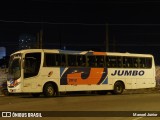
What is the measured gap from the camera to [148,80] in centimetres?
3825

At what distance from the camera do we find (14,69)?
102 feet

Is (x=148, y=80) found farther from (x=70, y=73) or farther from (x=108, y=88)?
(x=70, y=73)

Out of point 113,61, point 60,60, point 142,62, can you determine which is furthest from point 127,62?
point 60,60

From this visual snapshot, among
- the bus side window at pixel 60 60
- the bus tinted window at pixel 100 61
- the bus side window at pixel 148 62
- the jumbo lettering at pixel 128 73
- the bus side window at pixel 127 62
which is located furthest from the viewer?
the bus side window at pixel 148 62

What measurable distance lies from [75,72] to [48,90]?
2655 mm

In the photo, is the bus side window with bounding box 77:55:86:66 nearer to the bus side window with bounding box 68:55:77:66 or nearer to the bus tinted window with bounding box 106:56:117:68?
the bus side window with bounding box 68:55:77:66

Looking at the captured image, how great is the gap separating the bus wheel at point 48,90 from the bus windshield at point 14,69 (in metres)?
1.89

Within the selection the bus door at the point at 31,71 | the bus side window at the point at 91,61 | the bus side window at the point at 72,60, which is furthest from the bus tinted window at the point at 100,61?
the bus door at the point at 31,71

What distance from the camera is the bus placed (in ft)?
101

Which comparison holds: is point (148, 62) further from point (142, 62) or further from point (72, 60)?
point (72, 60)

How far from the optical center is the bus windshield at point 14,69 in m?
30.8

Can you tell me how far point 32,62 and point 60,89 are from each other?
2.69 m

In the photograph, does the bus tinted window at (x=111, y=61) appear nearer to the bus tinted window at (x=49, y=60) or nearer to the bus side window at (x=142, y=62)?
the bus side window at (x=142, y=62)

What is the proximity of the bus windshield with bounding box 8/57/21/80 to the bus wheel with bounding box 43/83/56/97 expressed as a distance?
189cm
